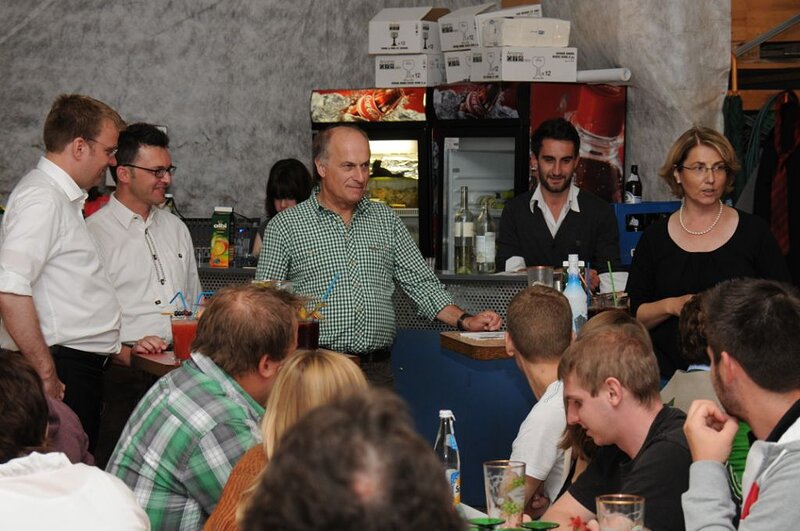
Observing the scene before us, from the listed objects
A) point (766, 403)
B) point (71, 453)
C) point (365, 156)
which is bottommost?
point (71, 453)

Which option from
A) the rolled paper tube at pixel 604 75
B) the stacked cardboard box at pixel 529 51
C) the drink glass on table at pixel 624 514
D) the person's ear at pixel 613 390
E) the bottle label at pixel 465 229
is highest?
the stacked cardboard box at pixel 529 51

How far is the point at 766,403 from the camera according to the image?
89.5 inches

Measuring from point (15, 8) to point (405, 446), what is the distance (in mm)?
8486

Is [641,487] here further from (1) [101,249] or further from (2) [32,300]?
(1) [101,249]

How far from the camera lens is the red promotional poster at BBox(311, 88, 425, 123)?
7570 mm

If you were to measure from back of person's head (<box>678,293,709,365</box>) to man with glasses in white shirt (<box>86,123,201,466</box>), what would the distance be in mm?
2204

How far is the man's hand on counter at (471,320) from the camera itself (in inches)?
187

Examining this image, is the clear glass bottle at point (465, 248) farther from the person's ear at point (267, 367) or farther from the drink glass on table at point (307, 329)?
the person's ear at point (267, 367)

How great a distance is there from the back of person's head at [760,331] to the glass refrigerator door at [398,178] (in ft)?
17.5

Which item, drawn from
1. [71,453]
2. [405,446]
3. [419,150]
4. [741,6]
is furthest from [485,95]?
[405,446]

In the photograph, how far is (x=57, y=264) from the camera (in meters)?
4.28

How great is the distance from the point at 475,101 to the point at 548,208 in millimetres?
1699

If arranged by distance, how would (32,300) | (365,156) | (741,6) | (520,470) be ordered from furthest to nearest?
(741,6) → (365,156) → (32,300) → (520,470)

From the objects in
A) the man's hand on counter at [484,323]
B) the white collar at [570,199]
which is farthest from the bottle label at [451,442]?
the white collar at [570,199]
